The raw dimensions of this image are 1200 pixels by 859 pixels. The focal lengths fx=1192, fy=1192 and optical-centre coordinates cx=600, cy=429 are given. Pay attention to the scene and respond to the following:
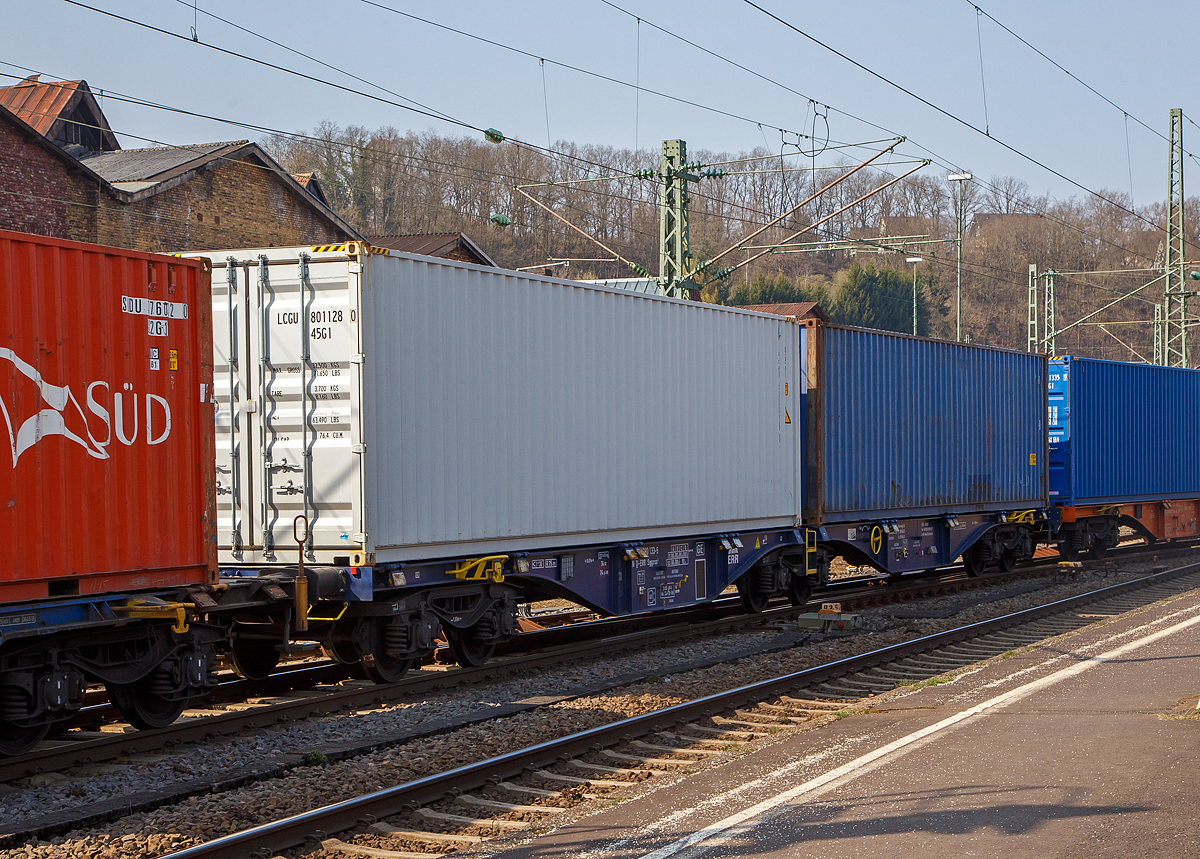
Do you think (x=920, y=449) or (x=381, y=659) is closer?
(x=381, y=659)

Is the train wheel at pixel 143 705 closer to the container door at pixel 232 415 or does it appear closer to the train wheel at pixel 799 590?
the container door at pixel 232 415

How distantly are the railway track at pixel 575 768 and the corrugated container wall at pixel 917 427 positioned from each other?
3.77m

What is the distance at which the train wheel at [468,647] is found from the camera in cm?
1133

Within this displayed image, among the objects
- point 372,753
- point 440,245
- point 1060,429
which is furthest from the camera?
point 440,245

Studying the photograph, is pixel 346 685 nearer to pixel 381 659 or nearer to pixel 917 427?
pixel 381 659

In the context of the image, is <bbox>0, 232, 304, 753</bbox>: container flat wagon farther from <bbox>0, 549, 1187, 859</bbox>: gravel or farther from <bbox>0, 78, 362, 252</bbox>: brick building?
<bbox>0, 78, 362, 252</bbox>: brick building

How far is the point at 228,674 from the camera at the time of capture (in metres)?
11.7

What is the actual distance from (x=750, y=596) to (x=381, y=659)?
6.54 m

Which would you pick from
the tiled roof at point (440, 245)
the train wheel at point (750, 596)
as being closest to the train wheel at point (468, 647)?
the train wheel at point (750, 596)

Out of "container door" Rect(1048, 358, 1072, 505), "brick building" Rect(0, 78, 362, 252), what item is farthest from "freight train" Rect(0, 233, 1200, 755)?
"brick building" Rect(0, 78, 362, 252)

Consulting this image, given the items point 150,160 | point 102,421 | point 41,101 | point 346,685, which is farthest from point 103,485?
point 41,101

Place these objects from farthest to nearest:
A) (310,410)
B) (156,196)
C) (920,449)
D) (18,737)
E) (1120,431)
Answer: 1. (156,196)
2. (1120,431)
3. (920,449)
4. (310,410)
5. (18,737)

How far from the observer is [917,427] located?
17688 mm

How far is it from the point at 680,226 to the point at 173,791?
54.8ft
